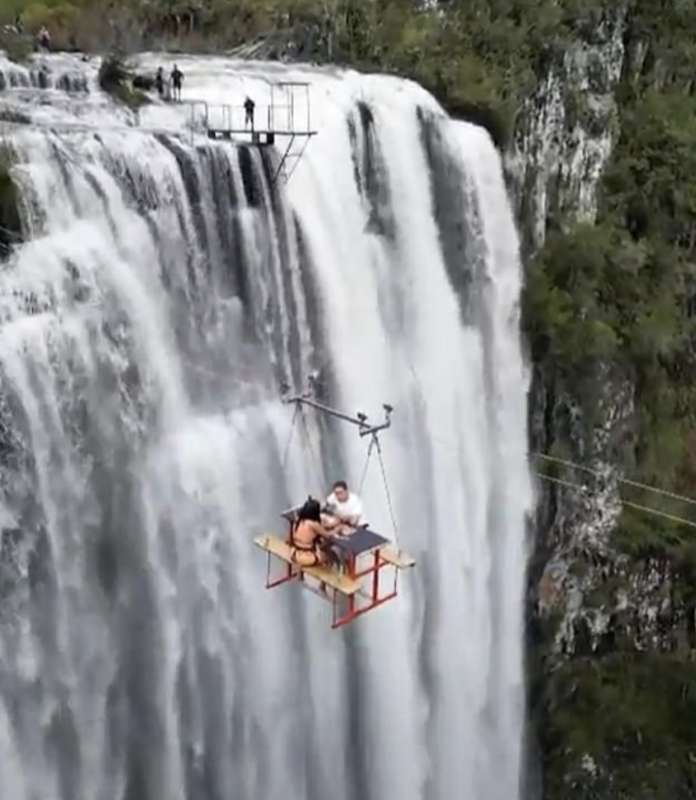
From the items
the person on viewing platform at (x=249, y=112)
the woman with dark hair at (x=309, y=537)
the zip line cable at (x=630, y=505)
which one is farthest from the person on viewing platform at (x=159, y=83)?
the zip line cable at (x=630, y=505)

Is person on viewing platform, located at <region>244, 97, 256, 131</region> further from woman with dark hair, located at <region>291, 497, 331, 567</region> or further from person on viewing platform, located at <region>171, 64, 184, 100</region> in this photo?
woman with dark hair, located at <region>291, 497, 331, 567</region>

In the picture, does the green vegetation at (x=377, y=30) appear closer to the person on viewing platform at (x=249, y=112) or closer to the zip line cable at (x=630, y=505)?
the person on viewing platform at (x=249, y=112)

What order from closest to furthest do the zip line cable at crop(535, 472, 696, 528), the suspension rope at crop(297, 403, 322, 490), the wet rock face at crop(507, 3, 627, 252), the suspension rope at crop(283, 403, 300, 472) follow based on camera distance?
the suspension rope at crop(283, 403, 300, 472) → the suspension rope at crop(297, 403, 322, 490) → the zip line cable at crop(535, 472, 696, 528) → the wet rock face at crop(507, 3, 627, 252)

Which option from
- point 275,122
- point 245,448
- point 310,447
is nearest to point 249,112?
point 275,122

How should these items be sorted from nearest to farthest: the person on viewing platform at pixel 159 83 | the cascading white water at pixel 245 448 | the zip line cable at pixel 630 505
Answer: the cascading white water at pixel 245 448
the person on viewing platform at pixel 159 83
the zip line cable at pixel 630 505

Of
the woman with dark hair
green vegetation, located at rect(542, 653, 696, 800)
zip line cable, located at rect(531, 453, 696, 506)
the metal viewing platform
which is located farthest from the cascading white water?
the woman with dark hair

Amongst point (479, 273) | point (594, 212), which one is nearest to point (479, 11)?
point (594, 212)

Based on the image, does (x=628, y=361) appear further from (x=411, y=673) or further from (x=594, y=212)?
(x=411, y=673)

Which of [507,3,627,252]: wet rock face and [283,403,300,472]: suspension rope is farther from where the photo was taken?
[507,3,627,252]: wet rock face
